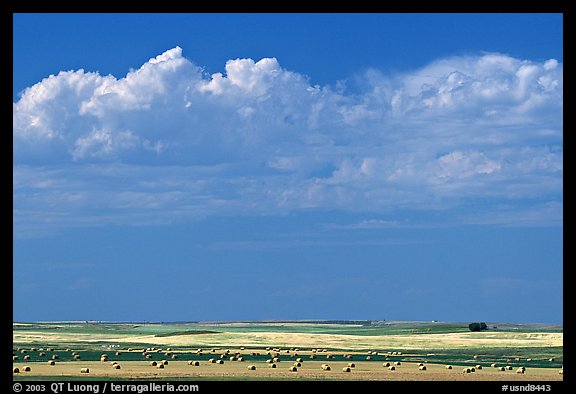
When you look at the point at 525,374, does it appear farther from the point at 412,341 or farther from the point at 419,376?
the point at 412,341

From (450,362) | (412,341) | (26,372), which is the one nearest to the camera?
(26,372)

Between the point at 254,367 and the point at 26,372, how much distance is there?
18155 millimetres

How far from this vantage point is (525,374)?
70.2 m

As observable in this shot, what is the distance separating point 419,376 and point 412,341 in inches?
2829

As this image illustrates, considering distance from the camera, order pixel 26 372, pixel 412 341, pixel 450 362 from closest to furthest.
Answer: pixel 26 372 → pixel 450 362 → pixel 412 341

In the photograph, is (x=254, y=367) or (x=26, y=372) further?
(x=254, y=367)

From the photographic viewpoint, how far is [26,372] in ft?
213
